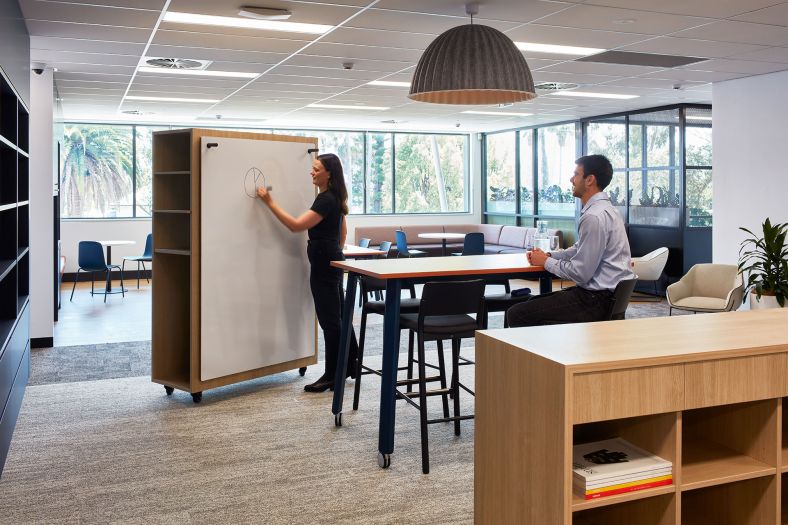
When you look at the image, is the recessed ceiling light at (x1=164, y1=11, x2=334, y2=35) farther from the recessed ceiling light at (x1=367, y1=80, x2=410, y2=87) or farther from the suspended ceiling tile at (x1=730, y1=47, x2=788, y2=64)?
the suspended ceiling tile at (x1=730, y1=47, x2=788, y2=64)

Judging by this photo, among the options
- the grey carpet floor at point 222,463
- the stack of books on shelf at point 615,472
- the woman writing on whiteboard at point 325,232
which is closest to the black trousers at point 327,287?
the woman writing on whiteboard at point 325,232

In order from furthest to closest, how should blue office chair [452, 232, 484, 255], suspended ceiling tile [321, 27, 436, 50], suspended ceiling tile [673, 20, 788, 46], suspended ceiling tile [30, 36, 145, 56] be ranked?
blue office chair [452, 232, 484, 255] → suspended ceiling tile [30, 36, 145, 56] → suspended ceiling tile [321, 27, 436, 50] → suspended ceiling tile [673, 20, 788, 46]

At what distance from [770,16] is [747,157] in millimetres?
3107

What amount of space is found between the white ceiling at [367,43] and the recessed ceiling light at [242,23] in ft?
0.38

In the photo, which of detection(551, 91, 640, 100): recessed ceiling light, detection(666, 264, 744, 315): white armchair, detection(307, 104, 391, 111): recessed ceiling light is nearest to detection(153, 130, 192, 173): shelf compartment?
detection(666, 264, 744, 315): white armchair

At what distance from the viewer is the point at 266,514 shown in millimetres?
3375

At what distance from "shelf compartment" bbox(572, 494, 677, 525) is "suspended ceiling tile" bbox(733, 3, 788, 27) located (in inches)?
173

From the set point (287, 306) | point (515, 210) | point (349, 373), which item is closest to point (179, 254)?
point (287, 306)

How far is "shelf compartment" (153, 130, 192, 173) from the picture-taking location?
5.27 meters

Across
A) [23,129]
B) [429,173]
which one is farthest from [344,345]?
[429,173]

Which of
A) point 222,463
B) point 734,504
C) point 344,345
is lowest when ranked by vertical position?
point 222,463

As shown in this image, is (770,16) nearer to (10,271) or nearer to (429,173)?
(10,271)

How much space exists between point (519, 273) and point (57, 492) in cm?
270

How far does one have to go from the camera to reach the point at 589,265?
4.15 metres
